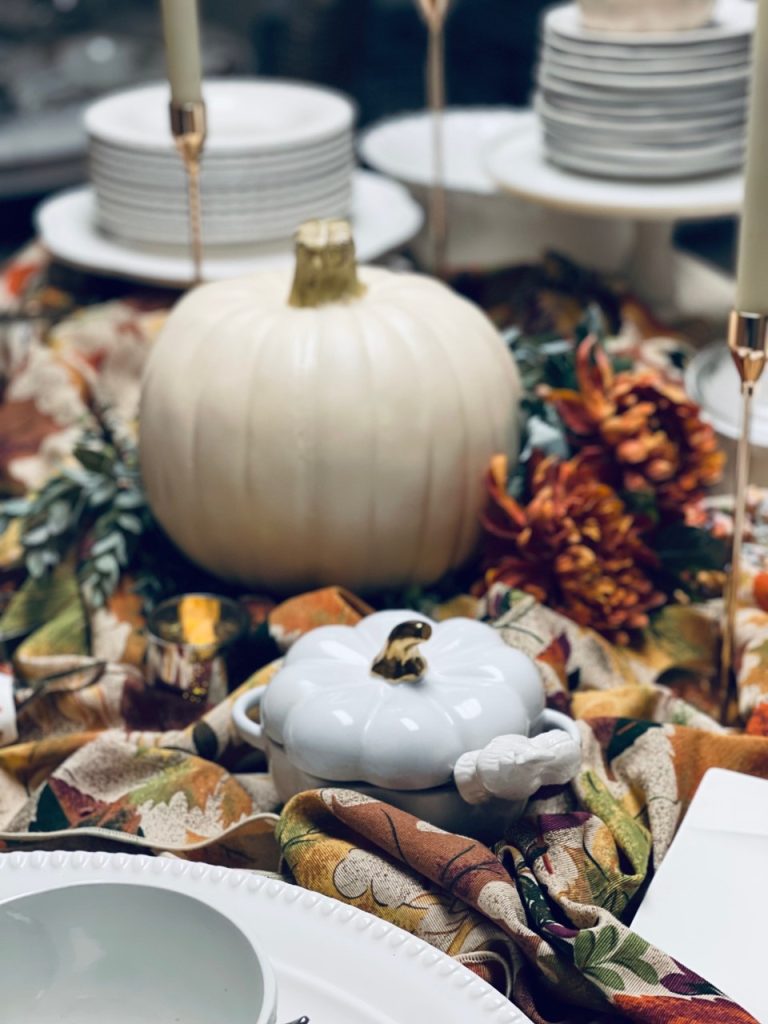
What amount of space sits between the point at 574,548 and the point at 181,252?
655mm

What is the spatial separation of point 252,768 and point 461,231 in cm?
83

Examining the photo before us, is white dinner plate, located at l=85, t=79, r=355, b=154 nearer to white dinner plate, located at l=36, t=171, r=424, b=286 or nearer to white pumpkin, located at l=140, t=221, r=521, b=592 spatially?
white dinner plate, located at l=36, t=171, r=424, b=286

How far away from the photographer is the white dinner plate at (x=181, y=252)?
1.22 metres

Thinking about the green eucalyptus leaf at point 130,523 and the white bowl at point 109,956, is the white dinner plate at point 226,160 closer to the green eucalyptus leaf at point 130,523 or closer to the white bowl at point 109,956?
the green eucalyptus leaf at point 130,523

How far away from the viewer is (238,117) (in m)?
1.39

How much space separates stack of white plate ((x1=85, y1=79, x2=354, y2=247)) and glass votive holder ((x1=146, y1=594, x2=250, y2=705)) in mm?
549

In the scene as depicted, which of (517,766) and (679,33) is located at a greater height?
(679,33)

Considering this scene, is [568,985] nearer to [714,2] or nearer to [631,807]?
[631,807]

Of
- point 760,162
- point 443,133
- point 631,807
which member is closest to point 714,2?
point 443,133

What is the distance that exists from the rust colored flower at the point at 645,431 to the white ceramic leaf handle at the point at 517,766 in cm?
26

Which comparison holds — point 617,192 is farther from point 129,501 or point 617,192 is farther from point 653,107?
point 129,501

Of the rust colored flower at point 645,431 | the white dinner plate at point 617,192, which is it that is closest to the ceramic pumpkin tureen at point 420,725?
the rust colored flower at point 645,431

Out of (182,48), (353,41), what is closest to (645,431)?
(182,48)

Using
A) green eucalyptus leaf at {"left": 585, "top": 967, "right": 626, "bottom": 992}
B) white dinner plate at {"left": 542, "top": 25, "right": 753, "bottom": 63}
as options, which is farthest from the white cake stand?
green eucalyptus leaf at {"left": 585, "top": 967, "right": 626, "bottom": 992}
